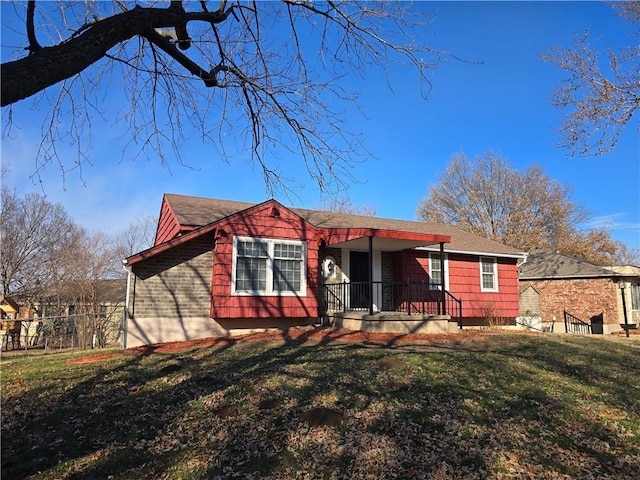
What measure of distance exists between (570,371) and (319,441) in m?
5.66

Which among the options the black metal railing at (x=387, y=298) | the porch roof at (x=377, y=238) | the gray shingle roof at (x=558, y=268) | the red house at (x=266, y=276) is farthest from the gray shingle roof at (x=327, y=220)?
the gray shingle roof at (x=558, y=268)

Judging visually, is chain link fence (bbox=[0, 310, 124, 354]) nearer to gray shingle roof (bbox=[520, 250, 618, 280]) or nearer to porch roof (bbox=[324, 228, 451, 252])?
porch roof (bbox=[324, 228, 451, 252])

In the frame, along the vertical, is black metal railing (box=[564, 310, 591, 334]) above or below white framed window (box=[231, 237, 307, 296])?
below

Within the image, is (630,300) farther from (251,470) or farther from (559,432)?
(251,470)

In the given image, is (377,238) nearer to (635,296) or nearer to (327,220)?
(327,220)

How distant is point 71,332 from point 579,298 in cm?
2432

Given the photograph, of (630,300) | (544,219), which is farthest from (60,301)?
(544,219)

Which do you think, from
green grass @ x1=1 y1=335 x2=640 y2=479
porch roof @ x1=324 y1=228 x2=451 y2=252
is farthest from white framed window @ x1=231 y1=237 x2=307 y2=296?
green grass @ x1=1 y1=335 x2=640 y2=479

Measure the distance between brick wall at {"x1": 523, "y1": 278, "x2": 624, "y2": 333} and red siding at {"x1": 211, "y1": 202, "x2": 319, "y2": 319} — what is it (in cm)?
1639

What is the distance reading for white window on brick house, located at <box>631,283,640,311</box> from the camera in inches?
883

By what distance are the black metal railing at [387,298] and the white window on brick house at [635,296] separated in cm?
1244

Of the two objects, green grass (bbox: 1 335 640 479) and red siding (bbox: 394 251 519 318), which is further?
red siding (bbox: 394 251 519 318)

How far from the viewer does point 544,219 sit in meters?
36.8

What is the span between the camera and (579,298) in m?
22.8
